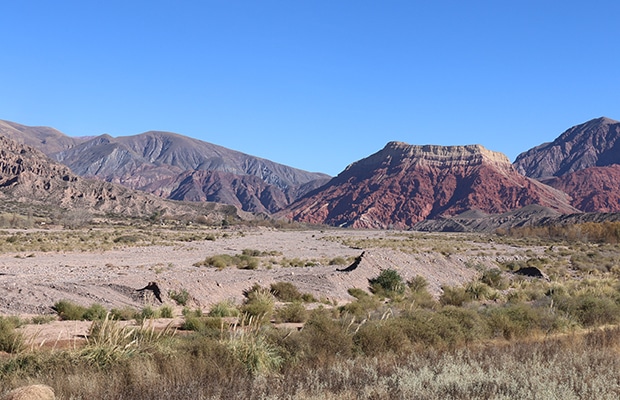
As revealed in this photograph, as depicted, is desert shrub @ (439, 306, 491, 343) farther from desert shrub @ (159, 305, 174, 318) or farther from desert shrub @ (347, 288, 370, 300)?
desert shrub @ (347, 288, 370, 300)

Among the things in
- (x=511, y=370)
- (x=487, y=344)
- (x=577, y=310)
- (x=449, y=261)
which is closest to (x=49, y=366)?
(x=511, y=370)

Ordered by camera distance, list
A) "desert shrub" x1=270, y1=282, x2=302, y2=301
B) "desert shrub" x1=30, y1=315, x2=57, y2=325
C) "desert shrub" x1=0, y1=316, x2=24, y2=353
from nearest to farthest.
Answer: "desert shrub" x1=0, y1=316, x2=24, y2=353
"desert shrub" x1=30, y1=315, x2=57, y2=325
"desert shrub" x1=270, y1=282, x2=302, y2=301

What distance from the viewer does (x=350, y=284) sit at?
25.4 m

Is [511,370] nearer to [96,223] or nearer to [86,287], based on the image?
[86,287]

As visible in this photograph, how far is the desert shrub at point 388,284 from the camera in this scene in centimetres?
2521

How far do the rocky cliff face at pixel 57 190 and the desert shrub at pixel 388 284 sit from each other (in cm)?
11125

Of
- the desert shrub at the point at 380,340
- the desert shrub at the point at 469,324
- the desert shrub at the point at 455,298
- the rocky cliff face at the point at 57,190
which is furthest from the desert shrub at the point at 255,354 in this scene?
the rocky cliff face at the point at 57,190

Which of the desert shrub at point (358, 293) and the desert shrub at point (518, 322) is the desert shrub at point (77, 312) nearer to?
the desert shrub at point (518, 322)

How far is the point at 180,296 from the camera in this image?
772 inches

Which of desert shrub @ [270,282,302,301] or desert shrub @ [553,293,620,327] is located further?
desert shrub @ [270,282,302,301]

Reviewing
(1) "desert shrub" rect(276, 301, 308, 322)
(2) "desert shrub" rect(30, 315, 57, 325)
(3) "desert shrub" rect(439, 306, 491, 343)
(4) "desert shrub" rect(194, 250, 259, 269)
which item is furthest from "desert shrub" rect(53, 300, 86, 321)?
(4) "desert shrub" rect(194, 250, 259, 269)

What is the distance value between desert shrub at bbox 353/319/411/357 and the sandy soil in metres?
5.82

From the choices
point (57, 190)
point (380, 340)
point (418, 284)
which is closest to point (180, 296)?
point (380, 340)

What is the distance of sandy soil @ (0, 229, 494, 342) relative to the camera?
1791cm
